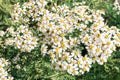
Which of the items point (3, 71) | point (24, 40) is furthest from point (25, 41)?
point (3, 71)

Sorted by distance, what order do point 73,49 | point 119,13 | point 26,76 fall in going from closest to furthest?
1. point 73,49
2. point 26,76
3. point 119,13

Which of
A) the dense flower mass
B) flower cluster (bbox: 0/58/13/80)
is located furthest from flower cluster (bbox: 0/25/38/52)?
flower cluster (bbox: 0/58/13/80)

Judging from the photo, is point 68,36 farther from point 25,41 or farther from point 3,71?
point 3,71

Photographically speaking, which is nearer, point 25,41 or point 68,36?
point 25,41

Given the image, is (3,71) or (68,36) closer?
(3,71)

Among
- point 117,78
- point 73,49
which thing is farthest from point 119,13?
point 73,49

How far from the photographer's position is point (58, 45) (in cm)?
404

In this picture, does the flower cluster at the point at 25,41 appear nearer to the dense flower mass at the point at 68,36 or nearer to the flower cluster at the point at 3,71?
the dense flower mass at the point at 68,36

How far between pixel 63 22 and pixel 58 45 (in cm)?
31

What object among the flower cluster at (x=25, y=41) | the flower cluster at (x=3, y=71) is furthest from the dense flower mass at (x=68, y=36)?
the flower cluster at (x=3, y=71)

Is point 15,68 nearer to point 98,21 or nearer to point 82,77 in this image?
point 82,77

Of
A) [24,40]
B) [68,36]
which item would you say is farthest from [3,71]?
[68,36]

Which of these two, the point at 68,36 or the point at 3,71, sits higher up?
the point at 68,36

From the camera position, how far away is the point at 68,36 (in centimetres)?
442
